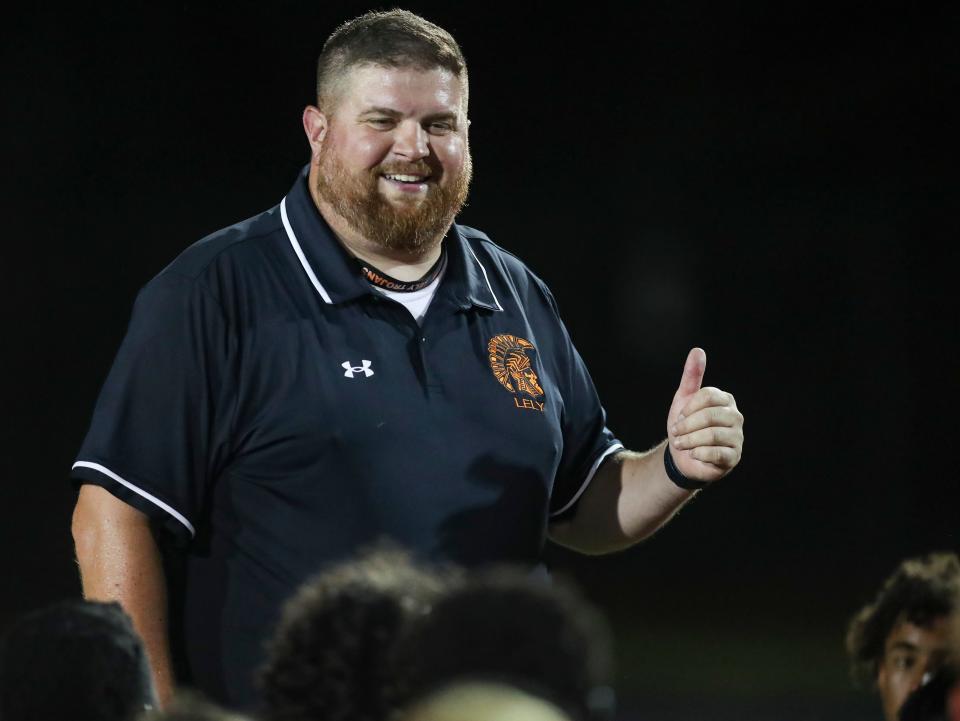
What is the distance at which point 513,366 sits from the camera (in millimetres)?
2631

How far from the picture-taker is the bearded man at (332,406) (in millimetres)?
2344

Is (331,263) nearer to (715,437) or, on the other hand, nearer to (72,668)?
(715,437)

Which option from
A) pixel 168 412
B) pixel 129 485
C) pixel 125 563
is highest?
pixel 168 412

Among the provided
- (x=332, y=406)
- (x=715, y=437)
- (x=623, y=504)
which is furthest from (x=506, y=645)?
(x=623, y=504)

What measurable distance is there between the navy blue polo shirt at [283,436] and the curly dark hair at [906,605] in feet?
1.93

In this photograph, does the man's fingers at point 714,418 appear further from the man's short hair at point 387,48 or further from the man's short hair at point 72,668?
the man's short hair at point 72,668

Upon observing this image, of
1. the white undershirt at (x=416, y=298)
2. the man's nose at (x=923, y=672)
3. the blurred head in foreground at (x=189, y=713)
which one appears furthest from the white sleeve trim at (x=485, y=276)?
the blurred head in foreground at (x=189, y=713)

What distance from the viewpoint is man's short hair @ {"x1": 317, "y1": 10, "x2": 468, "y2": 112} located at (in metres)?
2.52

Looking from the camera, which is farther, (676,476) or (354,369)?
(676,476)

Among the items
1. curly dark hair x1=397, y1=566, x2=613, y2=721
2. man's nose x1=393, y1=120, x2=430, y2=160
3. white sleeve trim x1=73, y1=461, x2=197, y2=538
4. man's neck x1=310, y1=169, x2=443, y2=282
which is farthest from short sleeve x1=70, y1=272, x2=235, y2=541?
curly dark hair x1=397, y1=566, x2=613, y2=721

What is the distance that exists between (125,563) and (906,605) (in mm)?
1232

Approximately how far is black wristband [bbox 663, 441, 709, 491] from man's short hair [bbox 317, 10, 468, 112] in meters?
0.75

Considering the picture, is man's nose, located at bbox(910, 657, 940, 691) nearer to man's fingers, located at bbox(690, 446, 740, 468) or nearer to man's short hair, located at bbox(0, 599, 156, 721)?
man's fingers, located at bbox(690, 446, 740, 468)

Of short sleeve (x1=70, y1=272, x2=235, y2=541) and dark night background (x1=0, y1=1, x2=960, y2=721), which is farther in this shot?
dark night background (x1=0, y1=1, x2=960, y2=721)
